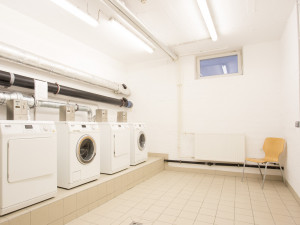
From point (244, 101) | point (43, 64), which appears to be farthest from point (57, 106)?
point (244, 101)

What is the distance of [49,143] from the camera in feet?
7.82

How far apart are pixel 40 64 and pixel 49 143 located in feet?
4.81

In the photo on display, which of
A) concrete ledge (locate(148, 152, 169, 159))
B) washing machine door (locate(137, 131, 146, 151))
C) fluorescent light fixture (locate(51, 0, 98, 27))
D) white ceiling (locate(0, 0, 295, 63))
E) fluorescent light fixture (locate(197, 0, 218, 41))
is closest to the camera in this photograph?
fluorescent light fixture (locate(51, 0, 98, 27))

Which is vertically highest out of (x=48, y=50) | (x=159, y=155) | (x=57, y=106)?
(x=48, y=50)

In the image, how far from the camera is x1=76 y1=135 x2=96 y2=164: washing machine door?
9.63ft

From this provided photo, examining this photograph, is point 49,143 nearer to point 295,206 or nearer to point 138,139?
point 138,139

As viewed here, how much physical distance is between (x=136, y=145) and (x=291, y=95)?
2962 mm

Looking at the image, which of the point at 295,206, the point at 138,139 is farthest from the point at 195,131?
the point at 295,206

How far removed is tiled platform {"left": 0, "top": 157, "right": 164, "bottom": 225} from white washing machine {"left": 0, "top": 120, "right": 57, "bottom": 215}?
106 mm

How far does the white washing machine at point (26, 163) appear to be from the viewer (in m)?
1.95

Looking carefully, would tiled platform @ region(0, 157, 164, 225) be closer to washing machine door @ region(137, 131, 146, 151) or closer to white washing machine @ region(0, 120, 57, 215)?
white washing machine @ region(0, 120, 57, 215)

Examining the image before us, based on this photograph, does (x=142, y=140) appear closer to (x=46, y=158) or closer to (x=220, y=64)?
(x=46, y=158)

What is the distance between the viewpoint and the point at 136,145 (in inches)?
168

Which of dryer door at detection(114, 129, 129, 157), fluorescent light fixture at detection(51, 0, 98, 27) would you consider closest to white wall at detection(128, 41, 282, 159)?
dryer door at detection(114, 129, 129, 157)
